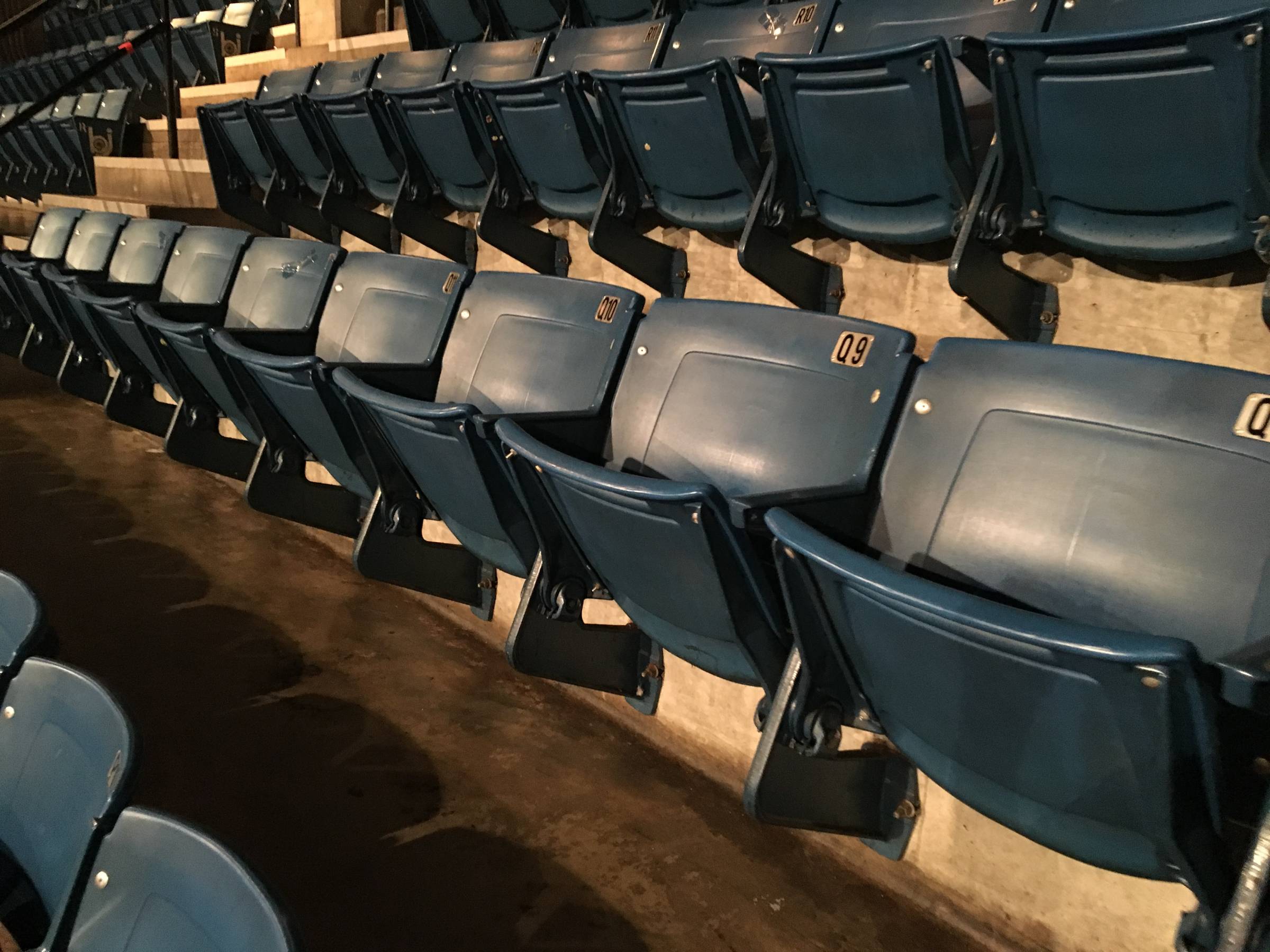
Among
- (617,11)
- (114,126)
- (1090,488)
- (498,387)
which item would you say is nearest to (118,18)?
(114,126)

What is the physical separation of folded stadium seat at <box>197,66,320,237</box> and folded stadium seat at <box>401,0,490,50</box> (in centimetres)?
26

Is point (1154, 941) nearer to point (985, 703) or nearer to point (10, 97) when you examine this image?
point (985, 703)

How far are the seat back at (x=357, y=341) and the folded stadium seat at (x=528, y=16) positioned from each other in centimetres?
84

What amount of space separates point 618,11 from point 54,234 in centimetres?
133

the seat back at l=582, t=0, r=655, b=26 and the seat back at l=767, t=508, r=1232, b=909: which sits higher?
the seat back at l=582, t=0, r=655, b=26

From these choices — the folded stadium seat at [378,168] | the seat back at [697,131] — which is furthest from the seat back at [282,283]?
the seat back at [697,131]

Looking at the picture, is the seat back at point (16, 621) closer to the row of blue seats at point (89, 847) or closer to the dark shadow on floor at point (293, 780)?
the row of blue seats at point (89, 847)

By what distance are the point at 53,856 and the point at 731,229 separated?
0.74 m

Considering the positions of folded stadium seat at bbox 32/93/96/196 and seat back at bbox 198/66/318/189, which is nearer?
seat back at bbox 198/66/318/189

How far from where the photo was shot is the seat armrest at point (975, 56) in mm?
693

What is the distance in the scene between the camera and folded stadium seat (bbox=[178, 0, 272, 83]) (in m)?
2.82

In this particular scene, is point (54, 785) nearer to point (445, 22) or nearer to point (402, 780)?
point (402, 780)

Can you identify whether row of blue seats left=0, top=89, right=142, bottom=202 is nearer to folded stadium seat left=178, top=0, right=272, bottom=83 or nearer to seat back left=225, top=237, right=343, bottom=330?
folded stadium seat left=178, top=0, right=272, bottom=83

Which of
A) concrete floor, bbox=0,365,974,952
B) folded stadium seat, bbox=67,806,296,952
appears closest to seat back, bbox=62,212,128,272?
concrete floor, bbox=0,365,974,952
